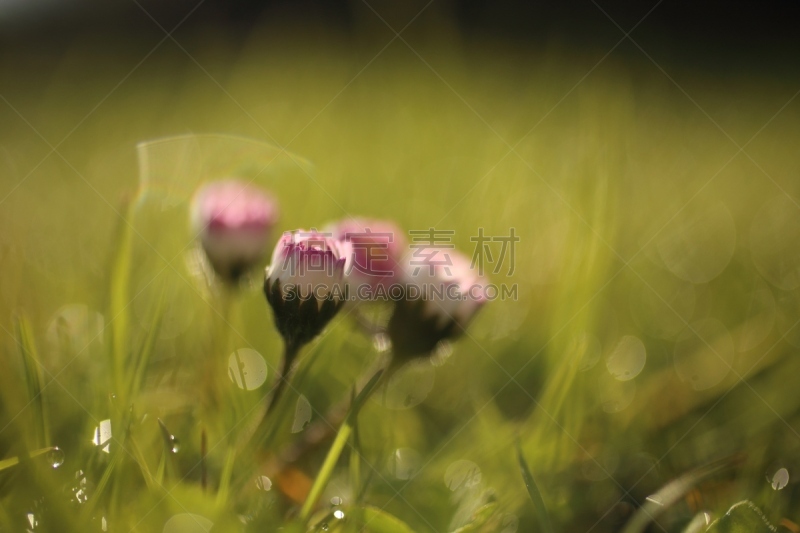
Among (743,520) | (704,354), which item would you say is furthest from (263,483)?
(704,354)

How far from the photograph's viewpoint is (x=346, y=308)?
0.56 meters

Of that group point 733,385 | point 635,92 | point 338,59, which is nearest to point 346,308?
point 733,385

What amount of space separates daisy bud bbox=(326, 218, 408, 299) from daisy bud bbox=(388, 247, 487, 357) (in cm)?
2

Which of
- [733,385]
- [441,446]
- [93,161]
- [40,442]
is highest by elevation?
[733,385]

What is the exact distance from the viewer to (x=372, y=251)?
58 centimetres

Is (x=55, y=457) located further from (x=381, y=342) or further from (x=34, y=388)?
(x=381, y=342)

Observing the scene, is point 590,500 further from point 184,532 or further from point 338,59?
point 338,59

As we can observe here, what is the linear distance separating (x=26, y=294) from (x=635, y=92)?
1.49 meters

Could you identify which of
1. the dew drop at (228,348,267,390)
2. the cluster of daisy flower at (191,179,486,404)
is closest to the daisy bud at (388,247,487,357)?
the cluster of daisy flower at (191,179,486,404)

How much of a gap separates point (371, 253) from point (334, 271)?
126 millimetres

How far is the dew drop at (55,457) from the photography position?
382 millimetres

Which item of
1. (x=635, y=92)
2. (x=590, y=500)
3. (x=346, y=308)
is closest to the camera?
(x=590, y=500)

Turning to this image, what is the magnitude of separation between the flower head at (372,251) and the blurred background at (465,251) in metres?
0.06

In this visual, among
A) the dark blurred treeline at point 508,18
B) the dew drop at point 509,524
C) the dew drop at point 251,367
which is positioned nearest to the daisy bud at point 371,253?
the dew drop at point 251,367
